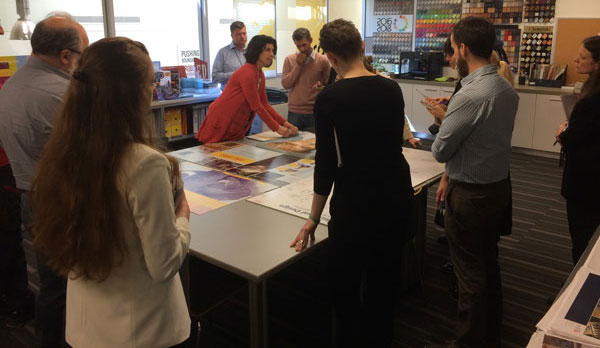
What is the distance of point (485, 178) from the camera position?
2.16 metres

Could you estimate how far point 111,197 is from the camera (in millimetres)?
1190

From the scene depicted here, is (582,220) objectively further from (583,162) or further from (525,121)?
(525,121)

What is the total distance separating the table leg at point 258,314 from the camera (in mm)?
1940

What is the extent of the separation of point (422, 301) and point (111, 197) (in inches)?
87.9

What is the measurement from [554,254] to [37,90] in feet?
10.9

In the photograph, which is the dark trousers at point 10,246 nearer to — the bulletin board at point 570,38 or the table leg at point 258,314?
the table leg at point 258,314

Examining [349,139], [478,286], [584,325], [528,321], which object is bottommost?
[528,321]

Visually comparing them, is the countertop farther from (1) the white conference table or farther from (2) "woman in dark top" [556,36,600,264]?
(1) the white conference table

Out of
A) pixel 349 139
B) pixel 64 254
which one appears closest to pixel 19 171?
pixel 64 254

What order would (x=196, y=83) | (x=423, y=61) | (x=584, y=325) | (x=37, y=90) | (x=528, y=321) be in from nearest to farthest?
(x=584, y=325) < (x=37, y=90) < (x=528, y=321) < (x=196, y=83) < (x=423, y=61)

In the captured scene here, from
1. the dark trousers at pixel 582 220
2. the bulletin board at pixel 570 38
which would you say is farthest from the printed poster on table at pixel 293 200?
the bulletin board at pixel 570 38

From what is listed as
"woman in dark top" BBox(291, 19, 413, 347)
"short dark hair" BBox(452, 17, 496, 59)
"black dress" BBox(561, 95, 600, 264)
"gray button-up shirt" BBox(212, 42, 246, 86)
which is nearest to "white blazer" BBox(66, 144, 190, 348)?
"woman in dark top" BBox(291, 19, 413, 347)

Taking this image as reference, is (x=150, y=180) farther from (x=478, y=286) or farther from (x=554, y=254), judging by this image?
(x=554, y=254)

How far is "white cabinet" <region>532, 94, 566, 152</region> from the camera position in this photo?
5.81 metres
